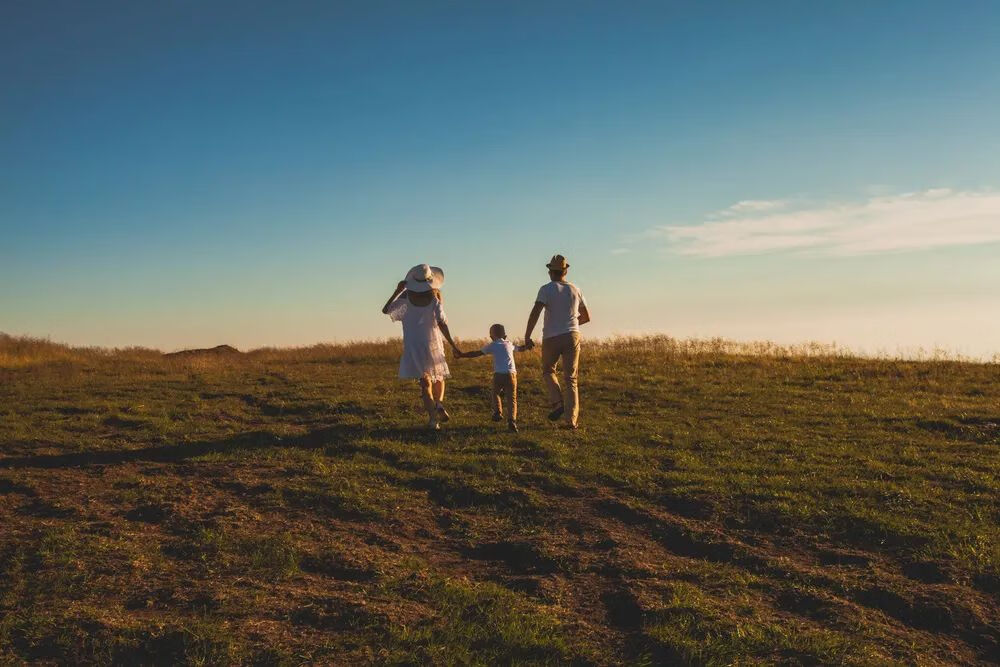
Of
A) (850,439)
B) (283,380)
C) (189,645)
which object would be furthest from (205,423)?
(850,439)

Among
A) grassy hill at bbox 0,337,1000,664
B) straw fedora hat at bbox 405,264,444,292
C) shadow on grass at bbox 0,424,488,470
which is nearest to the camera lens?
grassy hill at bbox 0,337,1000,664

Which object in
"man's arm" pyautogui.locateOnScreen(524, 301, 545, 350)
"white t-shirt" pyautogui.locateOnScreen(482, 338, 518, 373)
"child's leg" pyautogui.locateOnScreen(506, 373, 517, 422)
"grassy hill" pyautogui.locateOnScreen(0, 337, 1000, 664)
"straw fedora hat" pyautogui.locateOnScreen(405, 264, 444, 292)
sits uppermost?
"straw fedora hat" pyautogui.locateOnScreen(405, 264, 444, 292)

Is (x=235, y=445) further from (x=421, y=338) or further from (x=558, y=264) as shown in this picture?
(x=558, y=264)

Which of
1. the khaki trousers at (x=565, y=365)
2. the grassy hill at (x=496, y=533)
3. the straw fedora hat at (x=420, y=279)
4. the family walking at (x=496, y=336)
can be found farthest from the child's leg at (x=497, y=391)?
the straw fedora hat at (x=420, y=279)

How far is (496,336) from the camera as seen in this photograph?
14062 mm

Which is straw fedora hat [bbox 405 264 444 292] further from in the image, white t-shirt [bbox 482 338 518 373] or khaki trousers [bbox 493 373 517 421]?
khaki trousers [bbox 493 373 517 421]

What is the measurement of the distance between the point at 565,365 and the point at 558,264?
187 centimetres

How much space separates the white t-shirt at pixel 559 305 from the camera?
1388 cm

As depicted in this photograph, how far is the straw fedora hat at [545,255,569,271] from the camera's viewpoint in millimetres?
14039

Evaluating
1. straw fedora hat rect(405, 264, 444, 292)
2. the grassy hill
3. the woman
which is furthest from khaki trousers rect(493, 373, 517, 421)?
straw fedora hat rect(405, 264, 444, 292)

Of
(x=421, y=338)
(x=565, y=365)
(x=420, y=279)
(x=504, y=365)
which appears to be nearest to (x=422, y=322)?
(x=421, y=338)

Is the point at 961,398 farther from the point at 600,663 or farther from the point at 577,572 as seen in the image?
the point at 600,663

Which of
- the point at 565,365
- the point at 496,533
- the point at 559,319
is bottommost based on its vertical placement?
the point at 496,533

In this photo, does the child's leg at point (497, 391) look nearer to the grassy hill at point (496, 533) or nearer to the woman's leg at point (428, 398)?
the grassy hill at point (496, 533)
